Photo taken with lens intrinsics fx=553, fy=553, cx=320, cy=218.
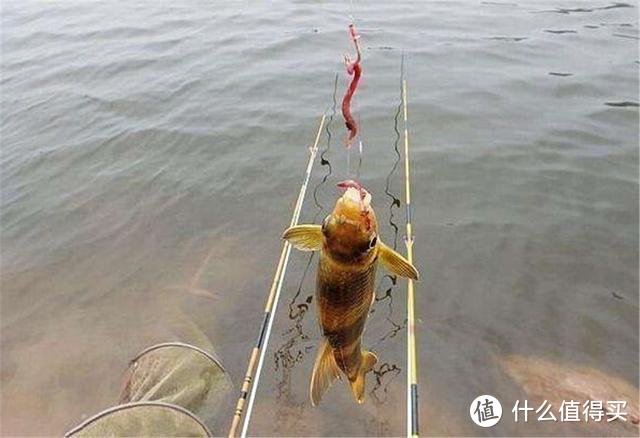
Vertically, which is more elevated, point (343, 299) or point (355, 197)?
point (355, 197)

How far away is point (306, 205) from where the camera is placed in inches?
325

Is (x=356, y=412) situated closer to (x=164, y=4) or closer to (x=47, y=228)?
(x=47, y=228)

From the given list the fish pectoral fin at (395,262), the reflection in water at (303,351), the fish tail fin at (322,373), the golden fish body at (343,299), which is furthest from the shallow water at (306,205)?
the fish pectoral fin at (395,262)

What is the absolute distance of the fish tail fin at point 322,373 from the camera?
356 cm

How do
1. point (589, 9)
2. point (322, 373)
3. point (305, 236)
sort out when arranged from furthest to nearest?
point (589, 9) < point (322, 373) < point (305, 236)

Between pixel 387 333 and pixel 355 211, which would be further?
pixel 387 333

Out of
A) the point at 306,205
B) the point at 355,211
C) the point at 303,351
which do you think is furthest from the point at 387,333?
the point at 355,211

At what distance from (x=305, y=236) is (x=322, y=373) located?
1213mm

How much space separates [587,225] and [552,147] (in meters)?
2.08

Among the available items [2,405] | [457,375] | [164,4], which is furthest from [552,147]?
[164,4]

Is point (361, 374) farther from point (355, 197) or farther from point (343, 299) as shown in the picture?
point (355, 197)

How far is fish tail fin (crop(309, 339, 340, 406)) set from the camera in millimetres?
3561

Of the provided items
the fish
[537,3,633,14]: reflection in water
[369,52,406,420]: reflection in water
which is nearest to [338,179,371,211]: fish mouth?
the fish

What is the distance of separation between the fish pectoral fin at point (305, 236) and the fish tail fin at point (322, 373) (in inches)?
36.4
